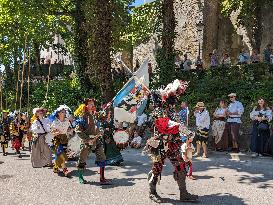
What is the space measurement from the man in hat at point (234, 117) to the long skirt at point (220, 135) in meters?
0.17

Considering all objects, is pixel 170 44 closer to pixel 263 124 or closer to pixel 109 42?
pixel 109 42

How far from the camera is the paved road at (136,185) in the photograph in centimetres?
800

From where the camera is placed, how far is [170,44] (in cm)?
1903

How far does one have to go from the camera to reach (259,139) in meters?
11.9

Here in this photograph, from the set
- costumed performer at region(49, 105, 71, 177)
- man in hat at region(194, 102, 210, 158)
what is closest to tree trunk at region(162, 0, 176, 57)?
man in hat at region(194, 102, 210, 158)

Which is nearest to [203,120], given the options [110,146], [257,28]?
[110,146]

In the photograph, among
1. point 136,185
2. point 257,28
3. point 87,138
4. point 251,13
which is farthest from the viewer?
point 257,28

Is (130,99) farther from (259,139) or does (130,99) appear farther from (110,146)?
(259,139)

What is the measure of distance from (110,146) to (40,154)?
2.10 m

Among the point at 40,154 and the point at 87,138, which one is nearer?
the point at 87,138

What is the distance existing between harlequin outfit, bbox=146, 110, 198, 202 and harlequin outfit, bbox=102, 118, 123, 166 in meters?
3.06

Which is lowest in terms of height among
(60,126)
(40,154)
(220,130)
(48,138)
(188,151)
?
(40,154)

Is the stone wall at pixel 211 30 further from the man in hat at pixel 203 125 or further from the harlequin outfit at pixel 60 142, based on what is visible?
A: the harlequin outfit at pixel 60 142

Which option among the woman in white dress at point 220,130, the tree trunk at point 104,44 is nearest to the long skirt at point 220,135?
the woman in white dress at point 220,130
